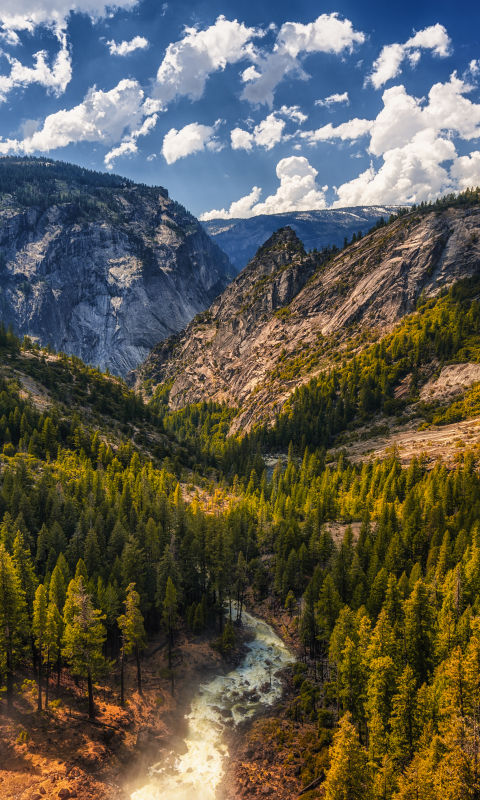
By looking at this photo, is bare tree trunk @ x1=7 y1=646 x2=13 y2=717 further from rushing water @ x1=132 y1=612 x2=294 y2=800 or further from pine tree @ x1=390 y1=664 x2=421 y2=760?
pine tree @ x1=390 y1=664 x2=421 y2=760

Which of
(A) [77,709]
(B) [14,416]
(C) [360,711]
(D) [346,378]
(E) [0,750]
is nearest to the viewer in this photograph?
(E) [0,750]

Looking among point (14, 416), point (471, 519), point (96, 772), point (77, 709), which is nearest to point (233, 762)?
point (96, 772)

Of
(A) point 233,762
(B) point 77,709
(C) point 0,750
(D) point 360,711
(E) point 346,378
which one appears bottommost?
(A) point 233,762

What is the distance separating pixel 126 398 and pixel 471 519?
462ft

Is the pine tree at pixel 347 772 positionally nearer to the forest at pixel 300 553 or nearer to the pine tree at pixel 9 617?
the forest at pixel 300 553

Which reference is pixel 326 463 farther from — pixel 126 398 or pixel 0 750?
pixel 0 750

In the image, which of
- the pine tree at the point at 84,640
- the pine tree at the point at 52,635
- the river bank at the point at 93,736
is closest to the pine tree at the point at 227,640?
the river bank at the point at 93,736

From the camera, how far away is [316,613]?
226ft

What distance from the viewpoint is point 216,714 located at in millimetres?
56250

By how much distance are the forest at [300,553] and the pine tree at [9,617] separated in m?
0.21

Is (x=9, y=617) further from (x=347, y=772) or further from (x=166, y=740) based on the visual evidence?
(x=347, y=772)

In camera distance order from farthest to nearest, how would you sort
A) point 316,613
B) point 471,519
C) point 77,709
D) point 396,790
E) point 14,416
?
1. point 14,416
2. point 471,519
3. point 316,613
4. point 77,709
5. point 396,790

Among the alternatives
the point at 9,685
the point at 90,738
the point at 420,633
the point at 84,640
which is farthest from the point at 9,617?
the point at 420,633

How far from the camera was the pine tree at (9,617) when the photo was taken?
46.8m
